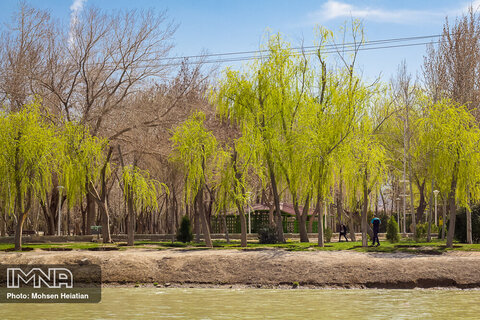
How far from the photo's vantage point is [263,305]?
15734 millimetres

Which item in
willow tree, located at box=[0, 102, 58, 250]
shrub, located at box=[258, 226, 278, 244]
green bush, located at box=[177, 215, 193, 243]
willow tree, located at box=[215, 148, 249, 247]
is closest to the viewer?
willow tree, located at box=[0, 102, 58, 250]

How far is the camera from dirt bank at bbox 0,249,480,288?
66.1ft

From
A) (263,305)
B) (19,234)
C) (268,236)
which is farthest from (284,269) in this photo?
(19,234)

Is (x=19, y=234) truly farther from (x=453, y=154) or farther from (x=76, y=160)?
(x=453, y=154)

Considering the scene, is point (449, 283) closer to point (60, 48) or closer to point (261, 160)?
point (261, 160)

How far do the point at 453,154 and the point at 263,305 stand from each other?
13458 mm

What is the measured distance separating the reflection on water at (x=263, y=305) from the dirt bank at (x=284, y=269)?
0.99m

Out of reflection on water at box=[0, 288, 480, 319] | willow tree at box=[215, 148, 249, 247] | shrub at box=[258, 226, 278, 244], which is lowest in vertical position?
reflection on water at box=[0, 288, 480, 319]

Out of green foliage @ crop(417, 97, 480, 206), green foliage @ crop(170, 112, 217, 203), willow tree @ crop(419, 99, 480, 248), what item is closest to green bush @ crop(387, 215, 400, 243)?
willow tree @ crop(419, 99, 480, 248)

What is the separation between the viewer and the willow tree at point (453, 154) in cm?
2511
